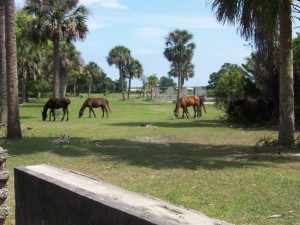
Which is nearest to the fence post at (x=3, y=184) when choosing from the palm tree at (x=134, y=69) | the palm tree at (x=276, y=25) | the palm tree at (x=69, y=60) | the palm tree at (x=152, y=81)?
the palm tree at (x=276, y=25)

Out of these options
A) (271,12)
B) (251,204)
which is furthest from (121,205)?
(271,12)

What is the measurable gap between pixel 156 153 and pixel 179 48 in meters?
55.6

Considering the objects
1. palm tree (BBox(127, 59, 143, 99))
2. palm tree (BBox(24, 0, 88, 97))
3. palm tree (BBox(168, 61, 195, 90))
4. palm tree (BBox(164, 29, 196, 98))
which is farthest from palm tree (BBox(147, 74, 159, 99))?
palm tree (BBox(24, 0, 88, 97))

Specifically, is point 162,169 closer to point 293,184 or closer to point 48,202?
point 293,184

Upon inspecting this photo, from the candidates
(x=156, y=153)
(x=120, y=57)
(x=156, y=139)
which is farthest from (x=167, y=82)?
(x=156, y=153)

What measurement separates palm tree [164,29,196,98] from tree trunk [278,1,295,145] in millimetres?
52286

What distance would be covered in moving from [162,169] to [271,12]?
18.1 ft

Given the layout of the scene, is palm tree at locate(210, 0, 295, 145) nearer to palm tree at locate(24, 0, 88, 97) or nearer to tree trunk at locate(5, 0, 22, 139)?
tree trunk at locate(5, 0, 22, 139)

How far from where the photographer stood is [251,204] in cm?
707

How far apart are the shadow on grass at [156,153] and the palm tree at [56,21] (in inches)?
676

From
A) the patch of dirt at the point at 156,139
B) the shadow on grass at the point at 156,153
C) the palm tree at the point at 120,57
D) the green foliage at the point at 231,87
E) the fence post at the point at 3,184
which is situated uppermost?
the palm tree at the point at 120,57

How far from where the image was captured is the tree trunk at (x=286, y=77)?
1342 centimetres

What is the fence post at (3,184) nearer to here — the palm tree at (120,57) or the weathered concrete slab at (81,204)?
the weathered concrete slab at (81,204)

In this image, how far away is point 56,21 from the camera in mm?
32188
